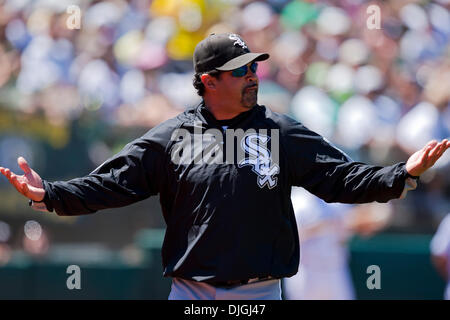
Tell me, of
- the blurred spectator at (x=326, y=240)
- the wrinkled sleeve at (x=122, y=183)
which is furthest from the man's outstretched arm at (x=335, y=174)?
the blurred spectator at (x=326, y=240)

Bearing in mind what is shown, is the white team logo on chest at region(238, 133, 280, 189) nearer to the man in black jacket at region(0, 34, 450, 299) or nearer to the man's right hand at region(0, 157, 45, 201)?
the man in black jacket at region(0, 34, 450, 299)

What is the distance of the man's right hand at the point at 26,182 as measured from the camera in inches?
126

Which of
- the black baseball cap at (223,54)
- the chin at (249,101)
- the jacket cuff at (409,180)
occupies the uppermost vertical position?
the black baseball cap at (223,54)

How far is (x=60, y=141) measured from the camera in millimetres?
7176

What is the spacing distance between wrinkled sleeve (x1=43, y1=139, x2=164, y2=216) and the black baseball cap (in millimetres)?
454

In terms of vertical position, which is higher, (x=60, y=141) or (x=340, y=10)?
(x=340, y=10)

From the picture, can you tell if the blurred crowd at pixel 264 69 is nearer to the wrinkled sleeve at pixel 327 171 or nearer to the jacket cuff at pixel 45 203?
the wrinkled sleeve at pixel 327 171

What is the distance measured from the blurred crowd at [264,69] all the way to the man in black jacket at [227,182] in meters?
3.27

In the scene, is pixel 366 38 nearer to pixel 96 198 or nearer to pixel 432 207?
pixel 432 207

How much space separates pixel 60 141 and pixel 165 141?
4.04 m

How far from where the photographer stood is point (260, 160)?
328cm

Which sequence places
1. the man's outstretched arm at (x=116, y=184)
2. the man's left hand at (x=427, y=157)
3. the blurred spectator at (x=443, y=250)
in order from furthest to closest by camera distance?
the blurred spectator at (x=443, y=250) < the man's outstretched arm at (x=116, y=184) < the man's left hand at (x=427, y=157)

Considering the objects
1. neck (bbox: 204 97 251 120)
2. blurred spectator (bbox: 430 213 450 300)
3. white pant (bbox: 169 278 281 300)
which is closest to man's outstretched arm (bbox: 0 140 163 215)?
neck (bbox: 204 97 251 120)
